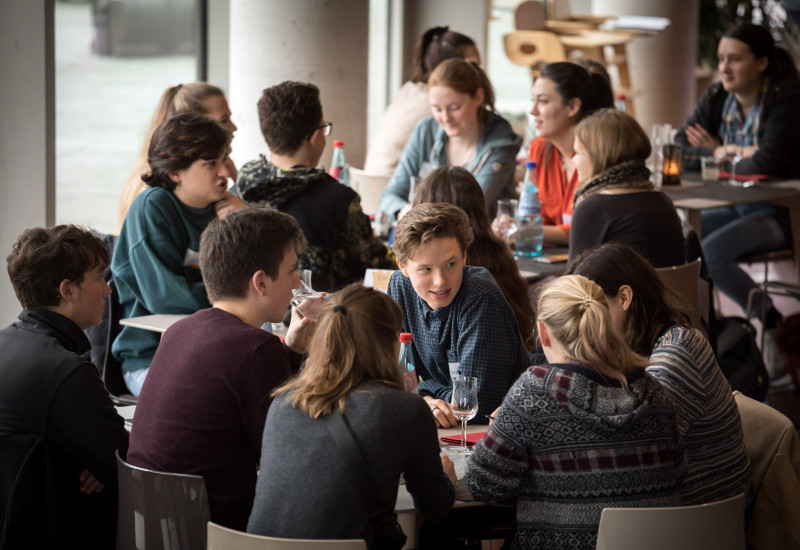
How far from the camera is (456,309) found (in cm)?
290

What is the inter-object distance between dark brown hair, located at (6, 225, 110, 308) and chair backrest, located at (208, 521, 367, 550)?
86 centimetres

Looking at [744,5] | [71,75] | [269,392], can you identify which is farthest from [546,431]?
[744,5]

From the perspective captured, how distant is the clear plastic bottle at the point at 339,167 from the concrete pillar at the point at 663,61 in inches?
160

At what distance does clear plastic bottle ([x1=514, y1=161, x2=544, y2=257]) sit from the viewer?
4359mm

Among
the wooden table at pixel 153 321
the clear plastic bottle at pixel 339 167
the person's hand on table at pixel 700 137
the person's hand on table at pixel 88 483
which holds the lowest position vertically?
the person's hand on table at pixel 88 483

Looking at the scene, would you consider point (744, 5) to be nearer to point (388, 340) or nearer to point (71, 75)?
point (71, 75)

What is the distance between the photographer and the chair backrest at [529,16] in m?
7.94

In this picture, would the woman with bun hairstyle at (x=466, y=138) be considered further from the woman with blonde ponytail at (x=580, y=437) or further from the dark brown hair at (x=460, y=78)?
the woman with blonde ponytail at (x=580, y=437)

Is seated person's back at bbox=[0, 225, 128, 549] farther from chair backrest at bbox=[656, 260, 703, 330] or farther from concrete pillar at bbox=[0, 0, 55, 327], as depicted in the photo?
chair backrest at bbox=[656, 260, 703, 330]

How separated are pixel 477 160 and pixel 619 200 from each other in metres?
1.14

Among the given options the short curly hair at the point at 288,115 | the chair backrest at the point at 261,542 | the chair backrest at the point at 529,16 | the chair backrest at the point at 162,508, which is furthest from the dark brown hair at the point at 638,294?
the chair backrest at the point at 529,16

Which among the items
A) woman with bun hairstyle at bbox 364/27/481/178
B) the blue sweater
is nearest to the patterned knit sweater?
the blue sweater

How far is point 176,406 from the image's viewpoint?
7.28ft

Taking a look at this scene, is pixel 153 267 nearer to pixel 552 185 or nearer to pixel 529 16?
pixel 552 185
